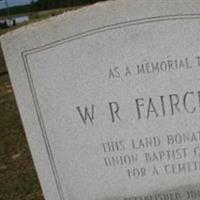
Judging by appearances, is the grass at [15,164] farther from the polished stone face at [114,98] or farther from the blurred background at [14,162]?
the polished stone face at [114,98]

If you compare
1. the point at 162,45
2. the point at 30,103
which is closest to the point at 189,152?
the point at 162,45

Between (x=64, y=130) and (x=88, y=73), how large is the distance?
0.33m

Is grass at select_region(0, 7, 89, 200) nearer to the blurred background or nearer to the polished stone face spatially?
the blurred background

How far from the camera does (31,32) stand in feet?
9.04

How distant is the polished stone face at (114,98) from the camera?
2.65 metres

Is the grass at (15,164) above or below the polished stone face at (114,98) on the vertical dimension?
below

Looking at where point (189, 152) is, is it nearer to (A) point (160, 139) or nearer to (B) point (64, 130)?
(A) point (160, 139)

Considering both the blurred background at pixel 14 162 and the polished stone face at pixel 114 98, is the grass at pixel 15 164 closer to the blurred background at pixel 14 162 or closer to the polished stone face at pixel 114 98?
the blurred background at pixel 14 162

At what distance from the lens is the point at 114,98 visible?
2.77 m

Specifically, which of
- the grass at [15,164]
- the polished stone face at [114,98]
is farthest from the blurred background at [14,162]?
the polished stone face at [114,98]

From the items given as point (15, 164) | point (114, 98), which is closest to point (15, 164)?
point (15, 164)

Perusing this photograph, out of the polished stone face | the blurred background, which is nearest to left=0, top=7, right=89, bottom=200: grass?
the blurred background

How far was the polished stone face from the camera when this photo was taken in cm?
265

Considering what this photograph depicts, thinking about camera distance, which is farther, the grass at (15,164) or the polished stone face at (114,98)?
the grass at (15,164)
